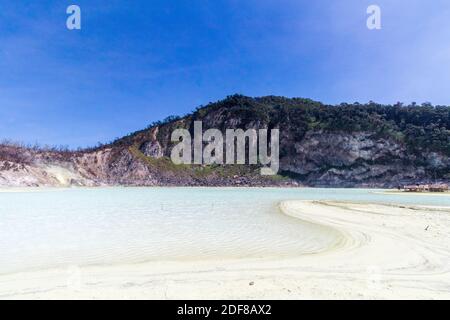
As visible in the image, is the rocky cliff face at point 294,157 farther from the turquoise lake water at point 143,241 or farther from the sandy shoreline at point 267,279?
the sandy shoreline at point 267,279

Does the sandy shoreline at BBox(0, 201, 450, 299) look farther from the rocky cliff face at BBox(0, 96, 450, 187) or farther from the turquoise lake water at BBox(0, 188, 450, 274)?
the rocky cliff face at BBox(0, 96, 450, 187)

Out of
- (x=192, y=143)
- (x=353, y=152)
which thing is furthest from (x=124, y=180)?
(x=353, y=152)

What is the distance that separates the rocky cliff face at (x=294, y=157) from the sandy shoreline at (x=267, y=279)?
9238 centimetres

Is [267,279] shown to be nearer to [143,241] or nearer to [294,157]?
[143,241]

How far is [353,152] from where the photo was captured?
404 ft

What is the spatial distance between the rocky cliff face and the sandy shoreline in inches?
3637

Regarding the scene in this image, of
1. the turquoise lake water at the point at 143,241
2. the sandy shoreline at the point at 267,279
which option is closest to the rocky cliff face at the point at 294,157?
the turquoise lake water at the point at 143,241

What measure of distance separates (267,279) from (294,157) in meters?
132

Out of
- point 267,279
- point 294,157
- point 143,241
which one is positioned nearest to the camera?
point 267,279

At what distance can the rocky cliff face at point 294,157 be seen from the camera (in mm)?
107125

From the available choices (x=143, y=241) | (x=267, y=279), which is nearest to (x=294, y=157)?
(x=143, y=241)

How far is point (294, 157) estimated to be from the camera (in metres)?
136
